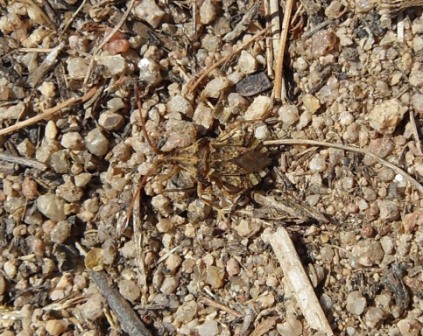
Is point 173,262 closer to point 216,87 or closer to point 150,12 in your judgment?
point 216,87

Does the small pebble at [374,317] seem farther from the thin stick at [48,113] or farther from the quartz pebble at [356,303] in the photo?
the thin stick at [48,113]

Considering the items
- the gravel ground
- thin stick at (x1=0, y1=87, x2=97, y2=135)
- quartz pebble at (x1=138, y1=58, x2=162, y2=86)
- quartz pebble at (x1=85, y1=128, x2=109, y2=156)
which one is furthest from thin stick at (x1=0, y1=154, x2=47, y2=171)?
quartz pebble at (x1=138, y1=58, x2=162, y2=86)

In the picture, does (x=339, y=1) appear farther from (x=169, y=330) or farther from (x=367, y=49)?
(x=169, y=330)

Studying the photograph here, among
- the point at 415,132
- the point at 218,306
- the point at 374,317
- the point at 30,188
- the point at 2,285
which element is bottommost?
the point at 374,317

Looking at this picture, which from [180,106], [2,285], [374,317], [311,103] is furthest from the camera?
[2,285]

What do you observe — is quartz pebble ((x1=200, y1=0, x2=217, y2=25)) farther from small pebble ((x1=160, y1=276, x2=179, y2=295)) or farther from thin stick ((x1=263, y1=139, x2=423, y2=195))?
small pebble ((x1=160, y1=276, x2=179, y2=295))

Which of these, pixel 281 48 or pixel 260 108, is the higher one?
pixel 281 48

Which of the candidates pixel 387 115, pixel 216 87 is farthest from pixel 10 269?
pixel 387 115
